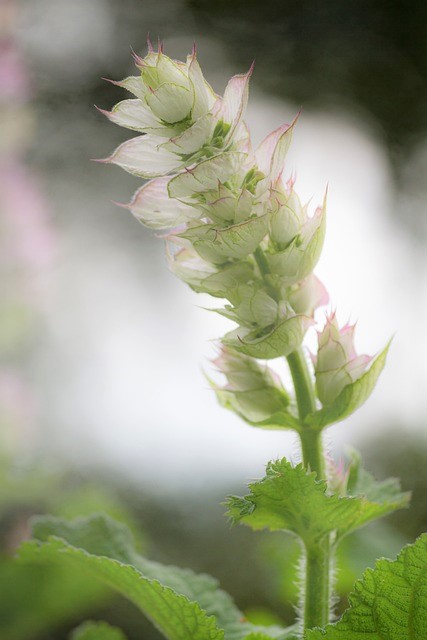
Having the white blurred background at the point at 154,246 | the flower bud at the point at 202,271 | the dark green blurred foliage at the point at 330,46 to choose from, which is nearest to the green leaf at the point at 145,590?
the flower bud at the point at 202,271

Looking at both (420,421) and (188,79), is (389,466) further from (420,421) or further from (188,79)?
(188,79)

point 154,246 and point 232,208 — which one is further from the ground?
point 154,246

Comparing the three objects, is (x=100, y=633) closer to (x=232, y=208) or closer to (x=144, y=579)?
(x=144, y=579)

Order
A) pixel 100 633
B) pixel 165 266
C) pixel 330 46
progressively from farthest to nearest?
pixel 330 46, pixel 165 266, pixel 100 633

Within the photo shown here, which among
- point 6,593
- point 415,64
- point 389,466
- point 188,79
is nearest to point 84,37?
point 415,64

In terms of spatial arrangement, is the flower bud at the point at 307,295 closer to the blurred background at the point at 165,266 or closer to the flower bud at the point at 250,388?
the flower bud at the point at 250,388

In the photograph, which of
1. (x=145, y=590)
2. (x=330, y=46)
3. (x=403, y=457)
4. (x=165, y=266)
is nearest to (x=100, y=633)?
(x=145, y=590)

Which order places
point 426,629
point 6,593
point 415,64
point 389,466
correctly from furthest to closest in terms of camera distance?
point 415,64 → point 389,466 → point 6,593 → point 426,629

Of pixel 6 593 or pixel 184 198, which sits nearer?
pixel 184 198
